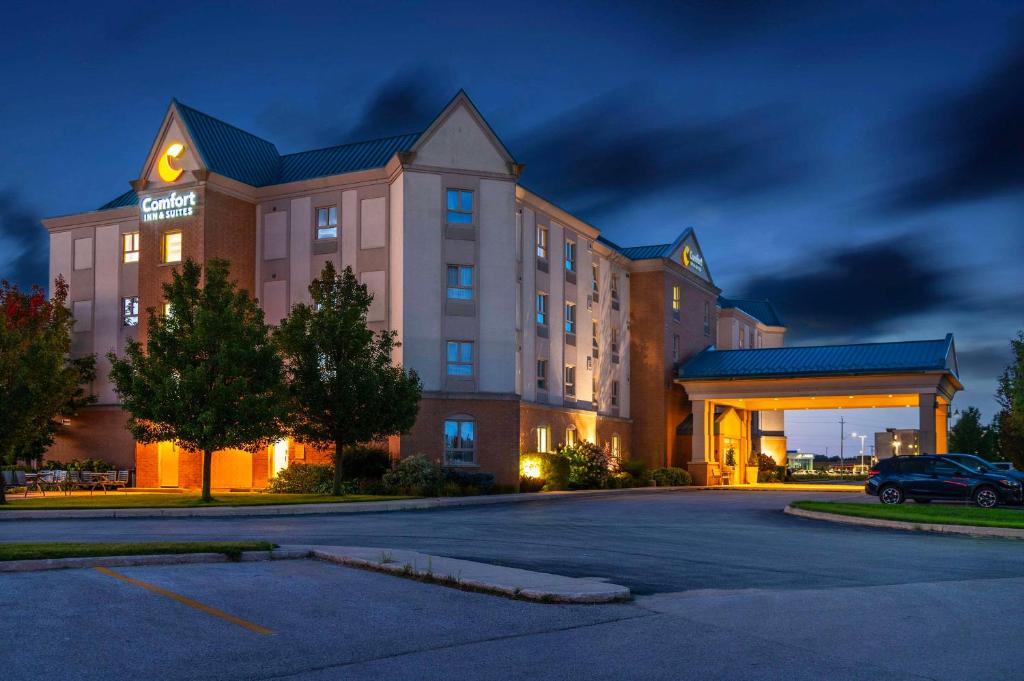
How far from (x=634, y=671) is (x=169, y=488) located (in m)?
36.7

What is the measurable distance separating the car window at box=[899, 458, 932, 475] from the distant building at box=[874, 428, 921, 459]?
4986cm

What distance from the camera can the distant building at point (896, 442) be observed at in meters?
84.8

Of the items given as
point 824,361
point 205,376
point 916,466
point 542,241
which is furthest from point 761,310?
point 205,376

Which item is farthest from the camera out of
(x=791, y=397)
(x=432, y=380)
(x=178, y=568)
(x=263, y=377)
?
(x=791, y=397)

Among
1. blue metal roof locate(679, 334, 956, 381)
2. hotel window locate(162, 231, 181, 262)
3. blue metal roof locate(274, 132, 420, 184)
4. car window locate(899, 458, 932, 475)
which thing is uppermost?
blue metal roof locate(274, 132, 420, 184)

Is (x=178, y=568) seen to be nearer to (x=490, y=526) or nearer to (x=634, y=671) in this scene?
(x=634, y=671)

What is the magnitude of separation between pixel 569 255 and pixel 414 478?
18078 mm

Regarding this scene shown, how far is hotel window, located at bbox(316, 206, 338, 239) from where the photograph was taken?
43.0 meters

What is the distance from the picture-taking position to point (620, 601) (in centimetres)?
1183

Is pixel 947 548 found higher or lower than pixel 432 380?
lower

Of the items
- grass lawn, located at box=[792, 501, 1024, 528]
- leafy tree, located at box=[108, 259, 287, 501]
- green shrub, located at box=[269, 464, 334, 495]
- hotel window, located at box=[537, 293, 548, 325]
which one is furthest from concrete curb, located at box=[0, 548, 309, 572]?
hotel window, located at box=[537, 293, 548, 325]

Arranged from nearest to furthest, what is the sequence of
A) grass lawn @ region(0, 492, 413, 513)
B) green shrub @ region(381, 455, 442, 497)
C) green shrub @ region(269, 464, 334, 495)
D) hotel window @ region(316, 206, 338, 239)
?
1. grass lawn @ region(0, 492, 413, 513)
2. green shrub @ region(381, 455, 442, 497)
3. green shrub @ region(269, 464, 334, 495)
4. hotel window @ region(316, 206, 338, 239)

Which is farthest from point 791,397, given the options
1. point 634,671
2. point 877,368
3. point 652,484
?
point 634,671

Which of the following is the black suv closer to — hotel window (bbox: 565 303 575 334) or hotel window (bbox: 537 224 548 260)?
hotel window (bbox: 565 303 575 334)
